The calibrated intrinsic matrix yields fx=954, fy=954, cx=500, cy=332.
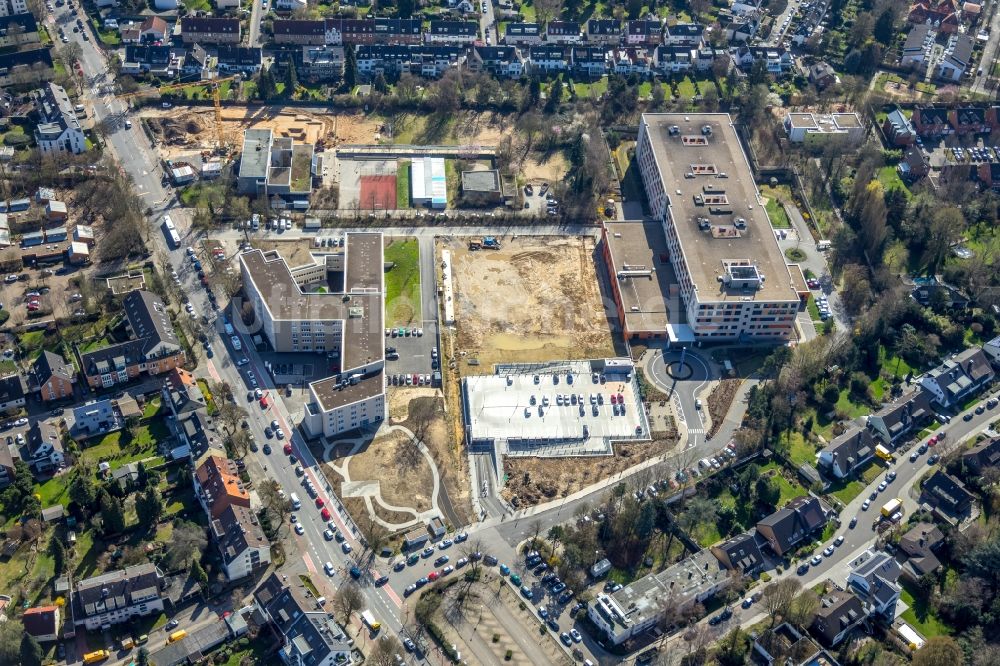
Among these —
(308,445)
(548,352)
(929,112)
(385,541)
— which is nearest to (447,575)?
(385,541)

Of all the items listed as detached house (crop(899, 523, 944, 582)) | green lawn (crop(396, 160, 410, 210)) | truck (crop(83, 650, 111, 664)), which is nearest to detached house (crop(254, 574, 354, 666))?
truck (crop(83, 650, 111, 664))

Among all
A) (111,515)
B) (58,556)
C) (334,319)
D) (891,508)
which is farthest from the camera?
(334,319)

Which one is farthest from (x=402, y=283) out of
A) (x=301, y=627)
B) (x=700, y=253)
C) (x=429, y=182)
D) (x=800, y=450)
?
(x=800, y=450)

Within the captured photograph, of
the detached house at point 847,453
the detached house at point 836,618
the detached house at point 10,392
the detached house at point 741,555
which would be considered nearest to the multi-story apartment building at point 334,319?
the detached house at point 10,392

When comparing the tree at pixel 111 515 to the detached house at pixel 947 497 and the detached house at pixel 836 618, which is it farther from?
the detached house at pixel 947 497

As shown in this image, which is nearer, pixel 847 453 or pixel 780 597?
pixel 780 597

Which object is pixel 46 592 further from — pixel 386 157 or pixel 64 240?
pixel 386 157

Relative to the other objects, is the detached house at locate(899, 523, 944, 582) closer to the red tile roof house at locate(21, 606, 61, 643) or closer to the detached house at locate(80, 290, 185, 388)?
the red tile roof house at locate(21, 606, 61, 643)

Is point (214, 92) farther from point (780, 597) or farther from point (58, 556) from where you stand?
point (780, 597)
